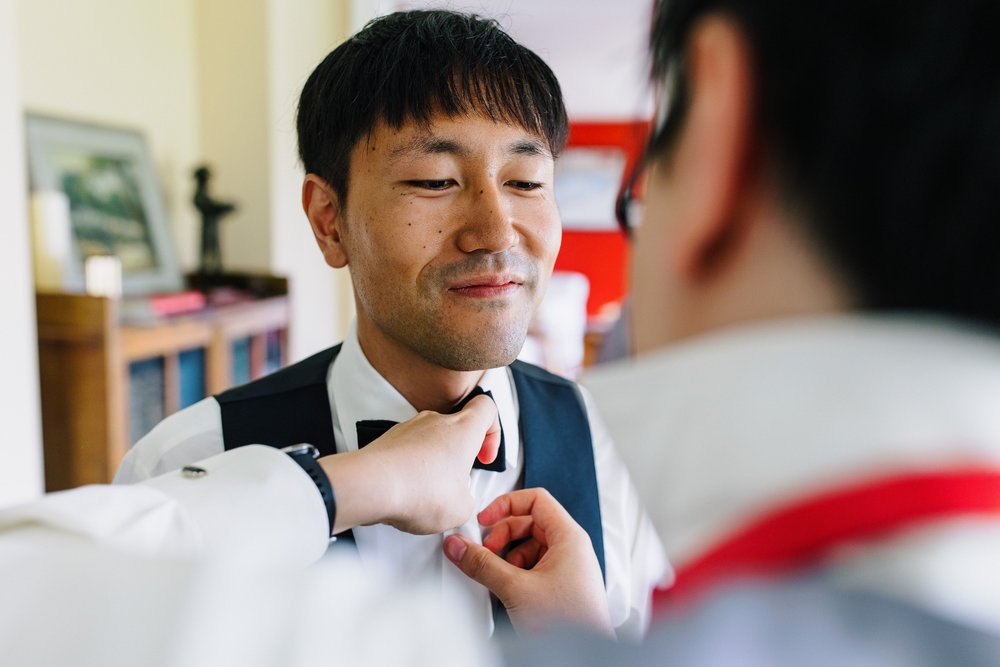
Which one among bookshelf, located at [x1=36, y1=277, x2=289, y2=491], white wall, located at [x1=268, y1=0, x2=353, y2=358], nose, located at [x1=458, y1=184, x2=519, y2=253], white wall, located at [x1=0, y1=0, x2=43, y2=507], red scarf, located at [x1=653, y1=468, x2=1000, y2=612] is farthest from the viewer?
white wall, located at [x1=268, y1=0, x2=353, y2=358]

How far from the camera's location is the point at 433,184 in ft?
3.23

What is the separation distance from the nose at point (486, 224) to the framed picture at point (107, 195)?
193 cm

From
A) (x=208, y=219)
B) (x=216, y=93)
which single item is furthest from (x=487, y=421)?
(x=216, y=93)

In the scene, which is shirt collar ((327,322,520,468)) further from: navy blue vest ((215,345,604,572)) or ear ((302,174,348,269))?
ear ((302,174,348,269))

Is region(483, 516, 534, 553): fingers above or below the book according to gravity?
below

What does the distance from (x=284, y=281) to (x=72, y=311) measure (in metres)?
1.08

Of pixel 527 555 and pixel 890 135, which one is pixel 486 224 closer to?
pixel 527 555

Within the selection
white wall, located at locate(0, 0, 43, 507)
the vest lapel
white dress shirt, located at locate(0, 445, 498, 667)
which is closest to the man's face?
the vest lapel

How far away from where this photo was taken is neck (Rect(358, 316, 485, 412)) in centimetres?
107

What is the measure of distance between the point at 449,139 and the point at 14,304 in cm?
139

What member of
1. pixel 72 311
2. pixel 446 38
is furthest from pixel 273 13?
pixel 446 38

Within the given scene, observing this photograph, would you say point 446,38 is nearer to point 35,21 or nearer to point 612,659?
point 612,659

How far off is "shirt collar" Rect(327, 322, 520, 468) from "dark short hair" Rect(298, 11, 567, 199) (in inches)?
9.2

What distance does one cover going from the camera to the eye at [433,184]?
98 cm
